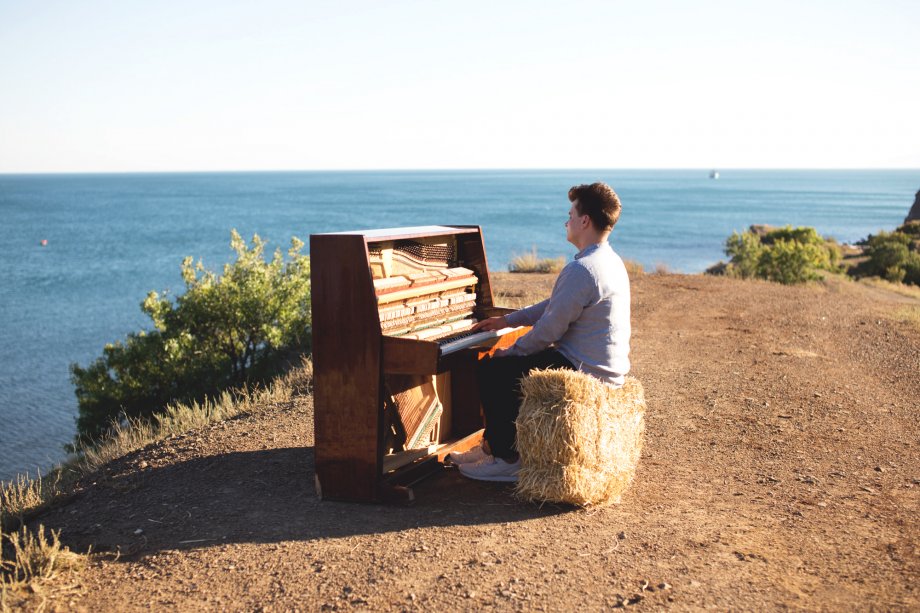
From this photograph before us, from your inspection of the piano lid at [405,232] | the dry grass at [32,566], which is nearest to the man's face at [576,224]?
the piano lid at [405,232]

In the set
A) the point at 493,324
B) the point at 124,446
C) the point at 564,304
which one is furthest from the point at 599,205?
the point at 124,446

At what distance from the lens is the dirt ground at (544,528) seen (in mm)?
4926

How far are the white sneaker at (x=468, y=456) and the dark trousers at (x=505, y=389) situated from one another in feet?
1.38

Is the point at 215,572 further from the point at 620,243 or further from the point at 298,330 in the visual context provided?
the point at 620,243

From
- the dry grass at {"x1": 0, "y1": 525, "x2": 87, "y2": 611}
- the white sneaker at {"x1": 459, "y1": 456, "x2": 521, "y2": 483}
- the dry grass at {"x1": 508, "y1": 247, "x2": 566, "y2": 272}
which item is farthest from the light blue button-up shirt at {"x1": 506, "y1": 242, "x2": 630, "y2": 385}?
the dry grass at {"x1": 508, "y1": 247, "x2": 566, "y2": 272}

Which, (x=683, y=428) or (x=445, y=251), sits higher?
(x=445, y=251)

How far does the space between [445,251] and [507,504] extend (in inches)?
105

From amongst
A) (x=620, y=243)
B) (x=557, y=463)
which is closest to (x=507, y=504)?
(x=557, y=463)

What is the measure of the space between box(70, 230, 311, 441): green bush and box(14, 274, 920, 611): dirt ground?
7187 millimetres

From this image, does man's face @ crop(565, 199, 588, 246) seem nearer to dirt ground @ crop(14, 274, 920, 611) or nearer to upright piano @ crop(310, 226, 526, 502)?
upright piano @ crop(310, 226, 526, 502)

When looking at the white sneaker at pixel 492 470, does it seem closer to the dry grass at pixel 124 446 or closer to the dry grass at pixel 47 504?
the dry grass at pixel 47 504

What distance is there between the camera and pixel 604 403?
6.05m

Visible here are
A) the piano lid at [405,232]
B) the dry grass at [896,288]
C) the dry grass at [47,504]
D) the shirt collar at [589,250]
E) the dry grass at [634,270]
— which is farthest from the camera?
the dry grass at [896,288]

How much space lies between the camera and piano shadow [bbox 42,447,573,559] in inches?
233
